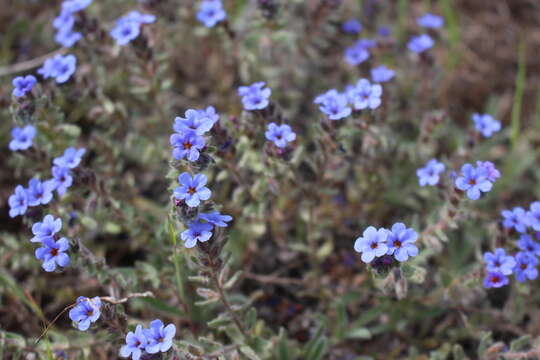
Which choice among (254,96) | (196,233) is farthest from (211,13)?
(196,233)

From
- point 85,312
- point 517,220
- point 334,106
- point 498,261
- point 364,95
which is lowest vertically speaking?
point 498,261

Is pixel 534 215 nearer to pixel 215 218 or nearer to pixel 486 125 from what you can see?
pixel 486 125

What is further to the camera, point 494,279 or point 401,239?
point 494,279

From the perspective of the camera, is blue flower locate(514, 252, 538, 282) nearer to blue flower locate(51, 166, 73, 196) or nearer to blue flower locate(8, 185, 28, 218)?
blue flower locate(51, 166, 73, 196)

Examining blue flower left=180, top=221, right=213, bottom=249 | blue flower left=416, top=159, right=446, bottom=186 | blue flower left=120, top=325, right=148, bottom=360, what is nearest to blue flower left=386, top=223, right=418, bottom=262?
blue flower left=416, top=159, right=446, bottom=186

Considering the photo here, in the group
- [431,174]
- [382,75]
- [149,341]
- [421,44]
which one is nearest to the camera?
[149,341]

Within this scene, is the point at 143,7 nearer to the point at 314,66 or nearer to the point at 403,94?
the point at 314,66
